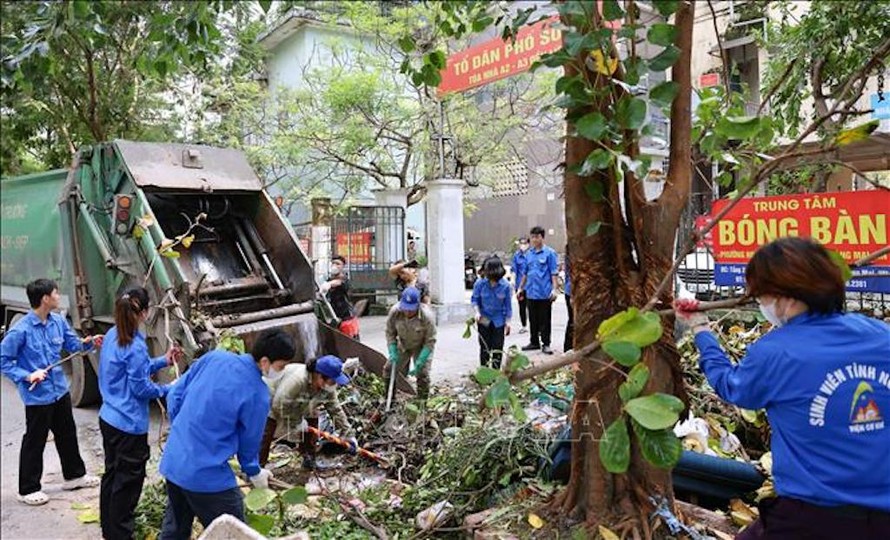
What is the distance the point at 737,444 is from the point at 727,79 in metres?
1.87

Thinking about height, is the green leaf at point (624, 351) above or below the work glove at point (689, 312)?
below

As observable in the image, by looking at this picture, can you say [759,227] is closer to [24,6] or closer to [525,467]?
[525,467]

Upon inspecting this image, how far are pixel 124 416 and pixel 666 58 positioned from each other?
2969 millimetres

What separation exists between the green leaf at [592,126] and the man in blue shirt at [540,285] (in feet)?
19.1

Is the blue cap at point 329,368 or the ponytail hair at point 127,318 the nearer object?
the ponytail hair at point 127,318

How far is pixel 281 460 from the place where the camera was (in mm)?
4645

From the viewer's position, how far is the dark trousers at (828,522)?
1699 mm

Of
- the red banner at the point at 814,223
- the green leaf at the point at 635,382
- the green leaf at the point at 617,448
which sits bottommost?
the green leaf at the point at 617,448

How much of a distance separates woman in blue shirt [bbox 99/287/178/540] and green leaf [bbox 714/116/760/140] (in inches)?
112

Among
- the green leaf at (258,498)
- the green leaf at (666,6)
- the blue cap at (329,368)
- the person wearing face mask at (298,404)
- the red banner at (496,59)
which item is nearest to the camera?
the green leaf at (666,6)

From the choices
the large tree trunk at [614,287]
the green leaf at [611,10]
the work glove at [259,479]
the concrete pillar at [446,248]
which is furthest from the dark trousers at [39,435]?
the concrete pillar at [446,248]

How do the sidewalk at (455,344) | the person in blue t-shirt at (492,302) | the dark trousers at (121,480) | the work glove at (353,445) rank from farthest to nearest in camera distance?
the sidewalk at (455,344) < the person in blue t-shirt at (492,302) < the work glove at (353,445) < the dark trousers at (121,480)

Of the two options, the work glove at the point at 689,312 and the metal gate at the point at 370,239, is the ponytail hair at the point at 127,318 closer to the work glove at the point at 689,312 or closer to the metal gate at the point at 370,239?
the work glove at the point at 689,312

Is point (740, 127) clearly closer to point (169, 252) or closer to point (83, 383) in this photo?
point (169, 252)
